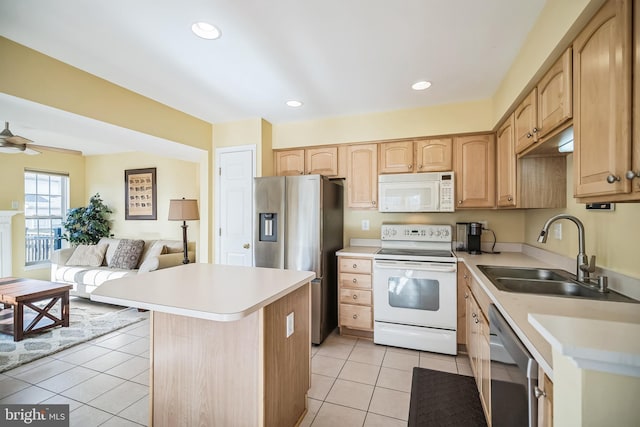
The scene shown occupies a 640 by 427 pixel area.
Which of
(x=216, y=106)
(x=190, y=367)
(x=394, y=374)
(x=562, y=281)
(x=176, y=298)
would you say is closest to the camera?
(x=176, y=298)

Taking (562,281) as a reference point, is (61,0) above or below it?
above

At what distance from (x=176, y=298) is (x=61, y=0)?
173 centimetres

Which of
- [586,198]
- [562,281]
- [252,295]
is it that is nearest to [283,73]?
[252,295]

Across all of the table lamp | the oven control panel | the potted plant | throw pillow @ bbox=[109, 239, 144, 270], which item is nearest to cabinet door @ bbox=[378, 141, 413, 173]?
the oven control panel

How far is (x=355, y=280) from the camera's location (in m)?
2.96

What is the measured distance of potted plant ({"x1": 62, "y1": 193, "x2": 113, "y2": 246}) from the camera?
5098 mm

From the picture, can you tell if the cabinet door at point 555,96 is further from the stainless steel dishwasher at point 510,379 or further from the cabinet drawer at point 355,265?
the cabinet drawer at point 355,265

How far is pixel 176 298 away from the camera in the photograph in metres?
1.32

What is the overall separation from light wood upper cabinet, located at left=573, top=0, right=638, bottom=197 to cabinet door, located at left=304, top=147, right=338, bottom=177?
90.5 inches

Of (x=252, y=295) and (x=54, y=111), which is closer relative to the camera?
(x=252, y=295)

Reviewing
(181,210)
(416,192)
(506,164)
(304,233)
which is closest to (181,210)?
(181,210)

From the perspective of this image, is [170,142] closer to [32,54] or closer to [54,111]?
[54,111]

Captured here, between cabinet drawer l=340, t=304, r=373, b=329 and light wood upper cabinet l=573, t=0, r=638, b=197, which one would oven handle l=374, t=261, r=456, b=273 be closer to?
cabinet drawer l=340, t=304, r=373, b=329

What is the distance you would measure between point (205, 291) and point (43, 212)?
5772 mm
